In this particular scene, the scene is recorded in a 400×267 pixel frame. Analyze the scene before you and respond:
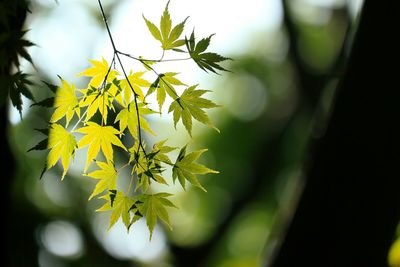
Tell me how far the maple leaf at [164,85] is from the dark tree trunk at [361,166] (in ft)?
3.21

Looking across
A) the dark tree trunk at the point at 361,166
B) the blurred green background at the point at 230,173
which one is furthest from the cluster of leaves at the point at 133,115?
the blurred green background at the point at 230,173

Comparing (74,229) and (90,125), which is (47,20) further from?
(90,125)

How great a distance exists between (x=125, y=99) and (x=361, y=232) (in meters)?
1.14

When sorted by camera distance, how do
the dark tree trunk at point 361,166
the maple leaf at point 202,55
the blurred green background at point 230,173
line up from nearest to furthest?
the maple leaf at point 202,55 < the dark tree trunk at point 361,166 < the blurred green background at point 230,173

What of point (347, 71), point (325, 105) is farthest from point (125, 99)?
point (325, 105)

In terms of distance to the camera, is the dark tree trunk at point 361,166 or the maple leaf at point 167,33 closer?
the maple leaf at point 167,33

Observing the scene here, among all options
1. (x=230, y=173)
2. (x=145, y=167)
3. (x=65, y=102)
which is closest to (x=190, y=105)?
(x=145, y=167)

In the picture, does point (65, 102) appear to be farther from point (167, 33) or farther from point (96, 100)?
point (167, 33)

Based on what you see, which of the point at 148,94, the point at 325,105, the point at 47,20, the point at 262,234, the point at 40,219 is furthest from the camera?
the point at 262,234

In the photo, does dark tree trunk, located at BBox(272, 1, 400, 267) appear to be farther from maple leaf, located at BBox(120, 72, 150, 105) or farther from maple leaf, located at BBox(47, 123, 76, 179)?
maple leaf, located at BBox(47, 123, 76, 179)

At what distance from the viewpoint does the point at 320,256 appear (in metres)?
1.97

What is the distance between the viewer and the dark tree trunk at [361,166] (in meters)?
1.84

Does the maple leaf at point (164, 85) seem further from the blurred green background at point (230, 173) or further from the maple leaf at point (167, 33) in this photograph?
the blurred green background at point (230, 173)

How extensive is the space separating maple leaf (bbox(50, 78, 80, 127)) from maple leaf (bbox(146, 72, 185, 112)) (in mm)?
179
